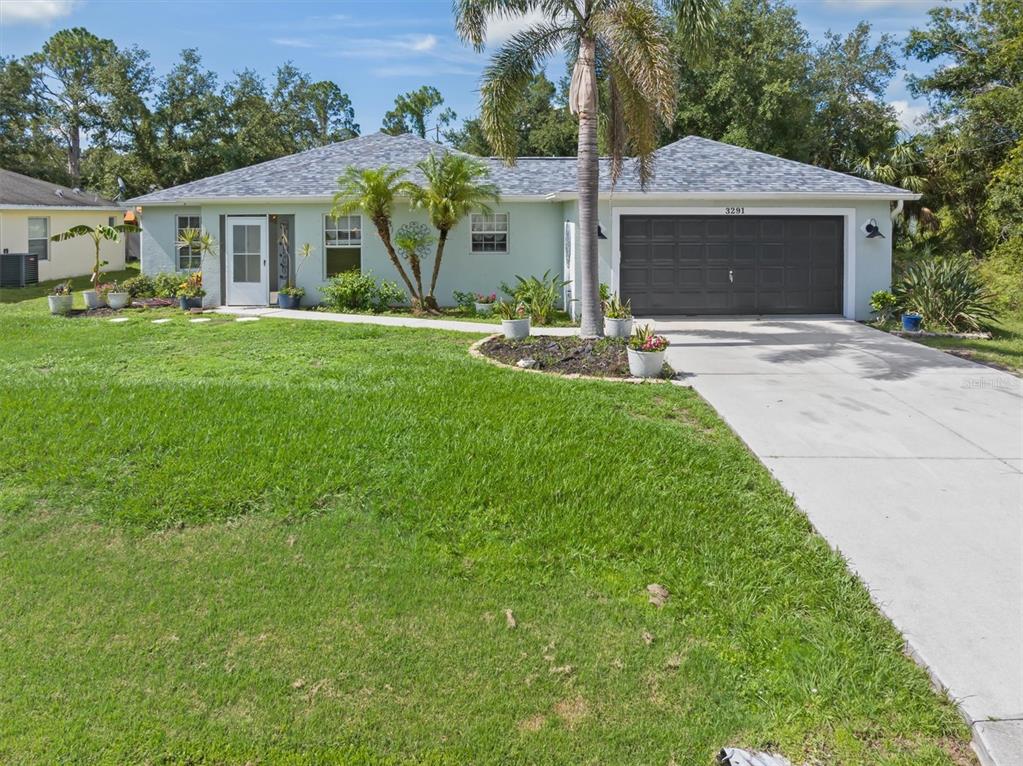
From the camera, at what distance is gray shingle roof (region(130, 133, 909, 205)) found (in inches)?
645

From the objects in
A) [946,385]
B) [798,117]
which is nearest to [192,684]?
[946,385]

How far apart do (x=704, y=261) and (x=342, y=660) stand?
13682 millimetres

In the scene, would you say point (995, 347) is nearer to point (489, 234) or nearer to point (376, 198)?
point (489, 234)

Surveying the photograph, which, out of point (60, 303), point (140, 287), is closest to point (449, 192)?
point (140, 287)

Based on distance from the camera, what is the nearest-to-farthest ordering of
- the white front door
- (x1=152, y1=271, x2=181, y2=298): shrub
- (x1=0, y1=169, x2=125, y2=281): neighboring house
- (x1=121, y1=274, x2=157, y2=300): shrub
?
the white front door < (x1=121, y1=274, x2=157, y2=300): shrub < (x1=152, y1=271, x2=181, y2=298): shrub < (x1=0, y1=169, x2=125, y2=281): neighboring house

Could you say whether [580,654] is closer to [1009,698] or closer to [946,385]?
[1009,698]

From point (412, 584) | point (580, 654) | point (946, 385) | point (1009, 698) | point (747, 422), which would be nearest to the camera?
point (1009, 698)

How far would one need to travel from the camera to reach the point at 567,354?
11.2 meters

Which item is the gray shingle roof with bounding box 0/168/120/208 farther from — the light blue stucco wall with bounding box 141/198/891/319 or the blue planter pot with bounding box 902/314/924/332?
the blue planter pot with bounding box 902/314/924/332

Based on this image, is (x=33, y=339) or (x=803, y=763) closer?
(x=803, y=763)

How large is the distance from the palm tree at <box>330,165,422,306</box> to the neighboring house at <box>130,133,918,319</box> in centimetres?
73

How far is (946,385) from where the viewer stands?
998cm

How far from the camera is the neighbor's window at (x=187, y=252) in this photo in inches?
805

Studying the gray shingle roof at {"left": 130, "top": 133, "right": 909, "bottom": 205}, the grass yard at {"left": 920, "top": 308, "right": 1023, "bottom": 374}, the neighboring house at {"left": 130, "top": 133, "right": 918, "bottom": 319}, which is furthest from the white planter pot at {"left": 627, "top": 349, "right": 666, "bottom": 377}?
the gray shingle roof at {"left": 130, "top": 133, "right": 909, "bottom": 205}
